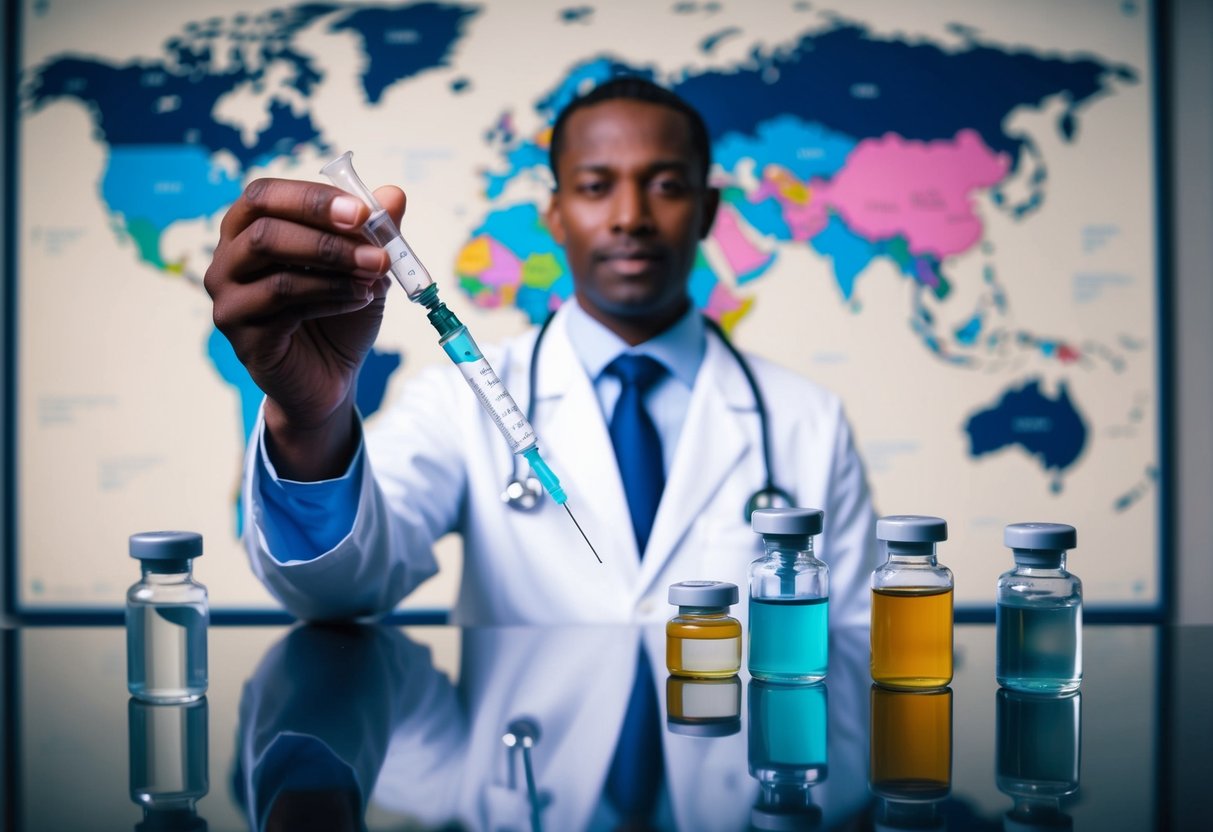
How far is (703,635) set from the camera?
937mm

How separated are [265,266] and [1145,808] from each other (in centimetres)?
79

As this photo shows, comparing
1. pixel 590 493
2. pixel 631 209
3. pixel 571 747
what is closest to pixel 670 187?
pixel 631 209

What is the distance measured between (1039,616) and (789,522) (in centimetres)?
23

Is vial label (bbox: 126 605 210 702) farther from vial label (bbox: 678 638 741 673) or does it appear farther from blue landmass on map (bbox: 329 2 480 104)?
blue landmass on map (bbox: 329 2 480 104)

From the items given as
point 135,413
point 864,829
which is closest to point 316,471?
point 864,829

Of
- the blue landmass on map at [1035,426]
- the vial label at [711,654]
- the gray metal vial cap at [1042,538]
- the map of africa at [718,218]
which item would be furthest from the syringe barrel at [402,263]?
the blue landmass on map at [1035,426]

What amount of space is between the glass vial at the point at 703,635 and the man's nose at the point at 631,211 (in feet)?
3.24

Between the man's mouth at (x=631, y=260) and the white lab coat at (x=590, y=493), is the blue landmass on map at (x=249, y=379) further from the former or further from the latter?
the man's mouth at (x=631, y=260)

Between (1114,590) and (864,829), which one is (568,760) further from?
(1114,590)

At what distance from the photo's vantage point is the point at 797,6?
2.69 m

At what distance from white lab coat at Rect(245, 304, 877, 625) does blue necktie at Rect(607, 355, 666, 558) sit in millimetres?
33

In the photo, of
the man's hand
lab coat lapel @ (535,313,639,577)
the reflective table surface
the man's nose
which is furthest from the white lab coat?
the reflective table surface

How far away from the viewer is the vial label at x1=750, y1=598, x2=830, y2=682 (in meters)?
0.91

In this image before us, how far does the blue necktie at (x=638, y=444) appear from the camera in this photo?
175 centimetres
